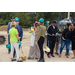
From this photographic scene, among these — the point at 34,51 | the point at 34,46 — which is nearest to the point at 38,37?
the point at 34,46

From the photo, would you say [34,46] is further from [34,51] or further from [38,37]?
[38,37]

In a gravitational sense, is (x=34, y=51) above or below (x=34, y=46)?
below

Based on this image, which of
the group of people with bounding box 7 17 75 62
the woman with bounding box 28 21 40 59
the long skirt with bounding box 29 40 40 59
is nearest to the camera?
the group of people with bounding box 7 17 75 62

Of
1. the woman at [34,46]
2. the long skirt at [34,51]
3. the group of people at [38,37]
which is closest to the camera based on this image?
the group of people at [38,37]

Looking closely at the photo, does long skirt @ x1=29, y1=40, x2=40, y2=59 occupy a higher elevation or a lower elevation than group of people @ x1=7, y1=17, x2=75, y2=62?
lower

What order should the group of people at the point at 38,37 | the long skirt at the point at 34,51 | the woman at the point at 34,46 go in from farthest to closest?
the long skirt at the point at 34,51 → the woman at the point at 34,46 → the group of people at the point at 38,37

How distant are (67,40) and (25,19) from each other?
76.9ft

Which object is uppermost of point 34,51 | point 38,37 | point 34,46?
point 38,37

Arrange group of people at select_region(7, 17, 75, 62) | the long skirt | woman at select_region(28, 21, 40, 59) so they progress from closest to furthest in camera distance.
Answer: group of people at select_region(7, 17, 75, 62) → woman at select_region(28, 21, 40, 59) → the long skirt

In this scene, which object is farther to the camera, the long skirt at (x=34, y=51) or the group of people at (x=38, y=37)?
the long skirt at (x=34, y=51)

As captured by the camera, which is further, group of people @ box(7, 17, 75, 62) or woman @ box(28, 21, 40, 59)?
woman @ box(28, 21, 40, 59)

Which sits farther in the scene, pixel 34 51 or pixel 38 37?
pixel 34 51

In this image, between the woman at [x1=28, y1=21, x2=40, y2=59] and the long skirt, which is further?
the long skirt

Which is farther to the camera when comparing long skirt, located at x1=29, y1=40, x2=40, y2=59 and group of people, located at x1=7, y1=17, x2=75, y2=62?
long skirt, located at x1=29, y1=40, x2=40, y2=59
